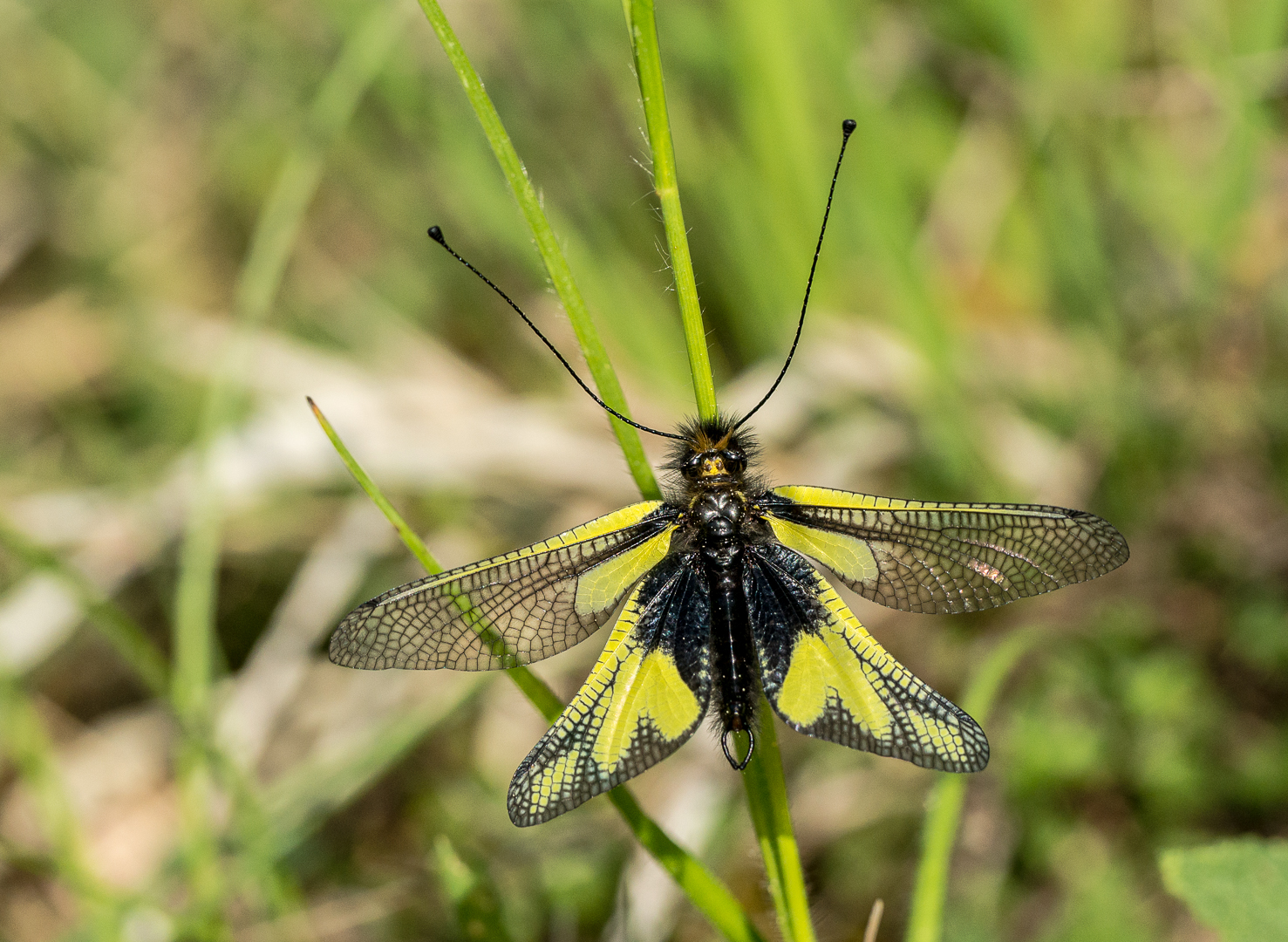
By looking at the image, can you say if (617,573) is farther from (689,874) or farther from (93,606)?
(93,606)

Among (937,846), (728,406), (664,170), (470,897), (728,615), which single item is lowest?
(470,897)

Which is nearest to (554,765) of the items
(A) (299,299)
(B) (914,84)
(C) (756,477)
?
(C) (756,477)

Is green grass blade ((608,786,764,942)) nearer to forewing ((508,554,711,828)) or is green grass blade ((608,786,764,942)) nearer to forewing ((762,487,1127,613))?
forewing ((508,554,711,828))

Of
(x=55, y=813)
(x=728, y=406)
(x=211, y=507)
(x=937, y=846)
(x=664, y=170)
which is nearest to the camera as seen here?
(x=664, y=170)

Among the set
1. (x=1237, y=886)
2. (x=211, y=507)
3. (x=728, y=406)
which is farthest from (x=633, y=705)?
(x=728, y=406)

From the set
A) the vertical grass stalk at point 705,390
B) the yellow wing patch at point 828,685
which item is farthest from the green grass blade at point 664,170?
the yellow wing patch at point 828,685

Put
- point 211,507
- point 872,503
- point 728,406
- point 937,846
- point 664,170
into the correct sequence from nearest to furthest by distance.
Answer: point 664,170 < point 872,503 < point 937,846 < point 211,507 < point 728,406

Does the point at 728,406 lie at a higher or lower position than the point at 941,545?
higher

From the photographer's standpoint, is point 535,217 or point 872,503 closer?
point 535,217
